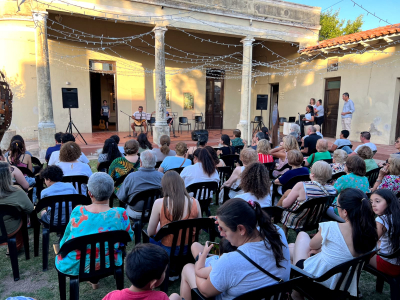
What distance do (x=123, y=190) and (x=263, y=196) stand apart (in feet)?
4.89

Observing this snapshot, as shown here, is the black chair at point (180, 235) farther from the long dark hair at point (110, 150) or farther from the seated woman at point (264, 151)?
the seated woman at point (264, 151)

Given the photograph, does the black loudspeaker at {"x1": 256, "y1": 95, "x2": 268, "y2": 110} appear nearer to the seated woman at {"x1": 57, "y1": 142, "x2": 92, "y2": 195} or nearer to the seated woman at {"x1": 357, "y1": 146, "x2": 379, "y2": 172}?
the seated woman at {"x1": 357, "y1": 146, "x2": 379, "y2": 172}

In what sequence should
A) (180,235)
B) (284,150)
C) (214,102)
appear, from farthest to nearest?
(214,102) < (284,150) < (180,235)

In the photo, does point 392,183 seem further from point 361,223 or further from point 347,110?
point 347,110

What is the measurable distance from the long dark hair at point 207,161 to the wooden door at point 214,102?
10.7 metres

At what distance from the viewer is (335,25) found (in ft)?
82.7

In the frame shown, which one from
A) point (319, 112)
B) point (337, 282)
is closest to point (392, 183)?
point (337, 282)

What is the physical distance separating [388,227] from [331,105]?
32.9 ft

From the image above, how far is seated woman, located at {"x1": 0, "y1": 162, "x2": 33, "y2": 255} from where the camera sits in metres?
2.45

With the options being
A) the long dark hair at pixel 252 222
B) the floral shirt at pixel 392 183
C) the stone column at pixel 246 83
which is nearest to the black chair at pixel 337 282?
the long dark hair at pixel 252 222

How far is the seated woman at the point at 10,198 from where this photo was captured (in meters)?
2.45

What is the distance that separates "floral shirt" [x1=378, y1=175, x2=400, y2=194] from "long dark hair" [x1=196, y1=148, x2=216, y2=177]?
200 centimetres

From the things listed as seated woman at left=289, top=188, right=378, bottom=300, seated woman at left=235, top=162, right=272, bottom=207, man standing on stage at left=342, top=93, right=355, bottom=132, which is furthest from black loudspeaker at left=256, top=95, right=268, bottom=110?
seated woman at left=289, top=188, right=378, bottom=300

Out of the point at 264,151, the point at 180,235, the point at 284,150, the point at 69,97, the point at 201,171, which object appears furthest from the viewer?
the point at 69,97
